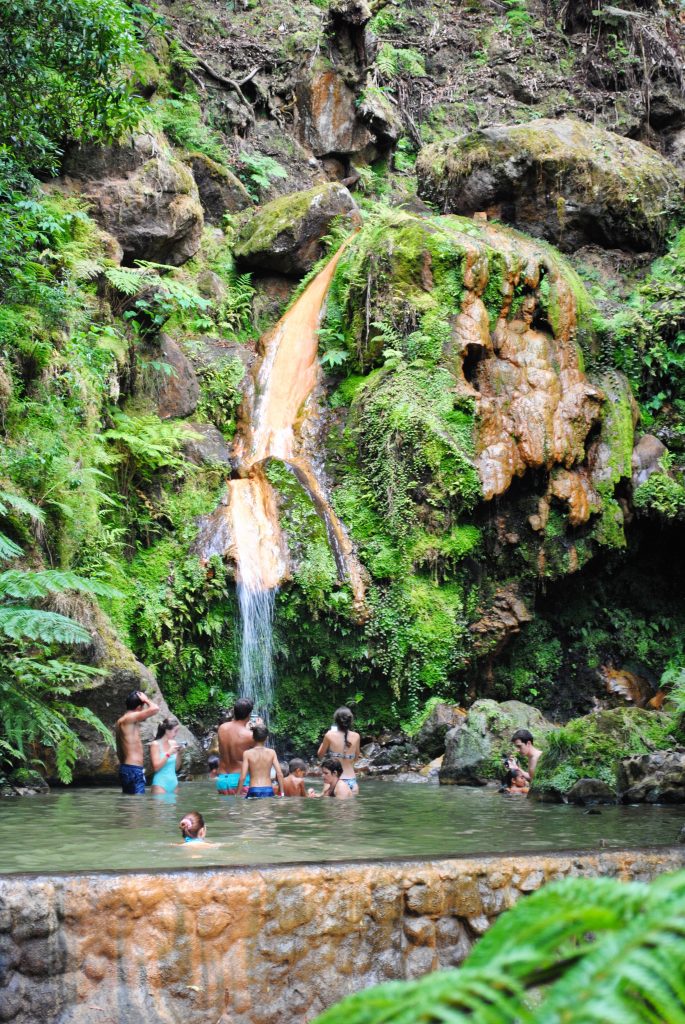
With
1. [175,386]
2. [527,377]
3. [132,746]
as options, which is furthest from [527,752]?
[175,386]

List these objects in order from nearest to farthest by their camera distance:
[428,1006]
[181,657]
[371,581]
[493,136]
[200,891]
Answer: [428,1006] < [200,891] < [181,657] < [371,581] < [493,136]

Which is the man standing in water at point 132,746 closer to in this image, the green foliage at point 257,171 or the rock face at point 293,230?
the rock face at point 293,230

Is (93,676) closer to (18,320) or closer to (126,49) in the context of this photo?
(18,320)

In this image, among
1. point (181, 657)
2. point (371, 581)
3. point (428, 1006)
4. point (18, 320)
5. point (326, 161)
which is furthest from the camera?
point (326, 161)

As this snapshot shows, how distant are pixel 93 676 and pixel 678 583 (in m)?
12.2

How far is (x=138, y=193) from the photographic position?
16.6 m

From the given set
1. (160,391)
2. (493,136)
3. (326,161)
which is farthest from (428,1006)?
(326,161)

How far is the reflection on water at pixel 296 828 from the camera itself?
5.65m

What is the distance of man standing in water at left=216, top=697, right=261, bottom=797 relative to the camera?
10.3 metres

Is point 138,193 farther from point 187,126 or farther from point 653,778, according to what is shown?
point 653,778

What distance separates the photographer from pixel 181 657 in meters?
13.6

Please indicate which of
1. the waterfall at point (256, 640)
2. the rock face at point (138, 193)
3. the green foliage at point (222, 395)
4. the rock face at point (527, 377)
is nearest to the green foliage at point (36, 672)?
the waterfall at point (256, 640)

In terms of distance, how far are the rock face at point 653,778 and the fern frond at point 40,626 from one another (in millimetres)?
5650

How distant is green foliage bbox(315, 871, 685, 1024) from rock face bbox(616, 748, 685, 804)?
9.23 meters
